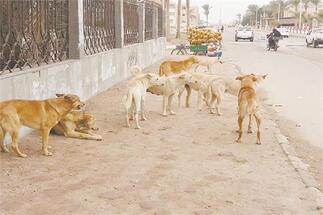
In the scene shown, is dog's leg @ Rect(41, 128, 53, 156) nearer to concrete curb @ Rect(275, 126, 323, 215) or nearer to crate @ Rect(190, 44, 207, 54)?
concrete curb @ Rect(275, 126, 323, 215)

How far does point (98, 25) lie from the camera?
41.5 ft

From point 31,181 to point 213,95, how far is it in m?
5.03

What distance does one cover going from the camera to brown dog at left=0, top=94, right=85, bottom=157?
584 centimetres

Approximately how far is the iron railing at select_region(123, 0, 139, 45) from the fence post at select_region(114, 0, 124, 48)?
2.92ft

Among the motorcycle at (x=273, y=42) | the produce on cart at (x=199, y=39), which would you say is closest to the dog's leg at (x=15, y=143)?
the produce on cart at (x=199, y=39)

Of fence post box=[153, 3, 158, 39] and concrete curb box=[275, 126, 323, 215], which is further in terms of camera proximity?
fence post box=[153, 3, 158, 39]

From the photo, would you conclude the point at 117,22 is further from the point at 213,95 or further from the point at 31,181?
the point at 31,181

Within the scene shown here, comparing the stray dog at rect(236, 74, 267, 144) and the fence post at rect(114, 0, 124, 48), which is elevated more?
the fence post at rect(114, 0, 124, 48)

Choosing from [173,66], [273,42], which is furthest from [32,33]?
[273,42]

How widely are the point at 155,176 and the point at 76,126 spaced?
2.35m

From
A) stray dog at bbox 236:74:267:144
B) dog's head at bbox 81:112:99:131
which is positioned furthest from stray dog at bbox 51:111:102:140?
stray dog at bbox 236:74:267:144

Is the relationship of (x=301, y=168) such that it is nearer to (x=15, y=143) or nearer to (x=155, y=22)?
(x=15, y=143)

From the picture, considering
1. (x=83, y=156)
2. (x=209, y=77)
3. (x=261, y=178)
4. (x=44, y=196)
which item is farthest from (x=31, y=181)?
(x=209, y=77)

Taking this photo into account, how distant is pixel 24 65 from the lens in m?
7.79
